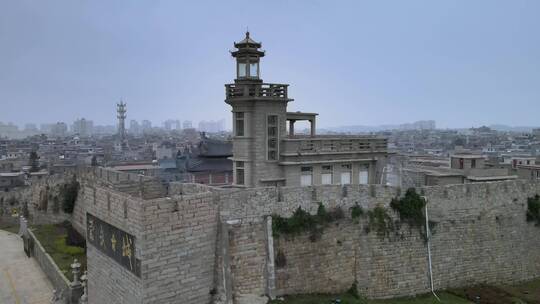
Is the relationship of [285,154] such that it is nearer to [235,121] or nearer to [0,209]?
[235,121]

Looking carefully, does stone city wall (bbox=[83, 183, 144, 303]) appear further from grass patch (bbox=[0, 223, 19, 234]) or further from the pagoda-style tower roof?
grass patch (bbox=[0, 223, 19, 234])

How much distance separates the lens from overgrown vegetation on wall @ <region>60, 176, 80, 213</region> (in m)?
29.7

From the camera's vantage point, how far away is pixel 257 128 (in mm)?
20000

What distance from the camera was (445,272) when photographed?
56.6 ft

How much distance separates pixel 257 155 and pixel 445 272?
8762 mm

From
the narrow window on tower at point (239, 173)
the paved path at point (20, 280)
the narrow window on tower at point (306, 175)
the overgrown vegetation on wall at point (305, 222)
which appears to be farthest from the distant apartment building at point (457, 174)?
the paved path at point (20, 280)

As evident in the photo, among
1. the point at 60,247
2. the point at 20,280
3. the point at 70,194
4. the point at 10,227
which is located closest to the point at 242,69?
the point at 60,247

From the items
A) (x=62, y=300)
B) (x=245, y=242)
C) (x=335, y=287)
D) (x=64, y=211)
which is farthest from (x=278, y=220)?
(x=64, y=211)

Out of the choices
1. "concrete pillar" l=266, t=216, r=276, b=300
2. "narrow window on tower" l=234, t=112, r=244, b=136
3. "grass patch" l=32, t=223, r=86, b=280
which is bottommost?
"grass patch" l=32, t=223, r=86, b=280

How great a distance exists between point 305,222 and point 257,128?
6.43 m

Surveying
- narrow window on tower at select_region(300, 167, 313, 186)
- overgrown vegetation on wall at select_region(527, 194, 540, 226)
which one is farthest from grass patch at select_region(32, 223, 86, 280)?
overgrown vegetation on wall at select_region(527, 194, 540, 226)

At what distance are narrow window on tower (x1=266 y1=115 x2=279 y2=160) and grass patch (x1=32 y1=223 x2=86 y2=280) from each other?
9865 millimetres

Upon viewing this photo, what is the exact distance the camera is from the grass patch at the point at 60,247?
21953 mm

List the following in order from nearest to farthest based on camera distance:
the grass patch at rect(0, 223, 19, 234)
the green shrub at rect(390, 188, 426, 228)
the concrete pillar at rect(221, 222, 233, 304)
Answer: the concrete pillar at rect(221, 222, 233, 304)
the green shrub at rect(390, 188, 426, 228)
the grass patch at rect(0, 223, 19, 234)
